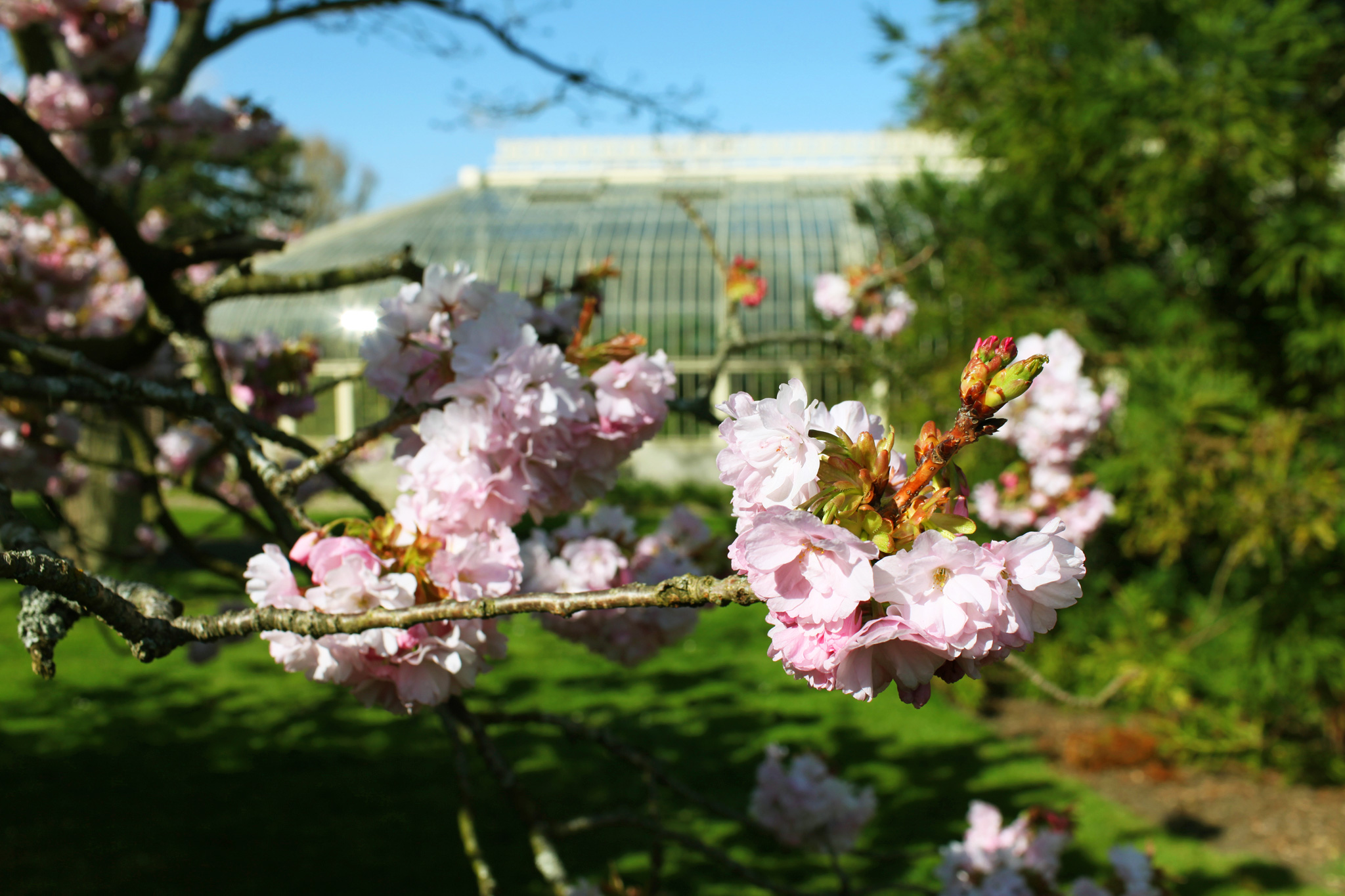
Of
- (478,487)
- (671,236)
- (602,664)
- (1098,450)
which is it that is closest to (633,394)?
(478,487)

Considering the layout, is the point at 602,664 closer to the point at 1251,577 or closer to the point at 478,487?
the point at 1251,577

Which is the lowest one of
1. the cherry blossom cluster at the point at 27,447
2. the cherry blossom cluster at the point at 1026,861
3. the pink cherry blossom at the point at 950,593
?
the cherry blossom cluster at the point at 1026,861

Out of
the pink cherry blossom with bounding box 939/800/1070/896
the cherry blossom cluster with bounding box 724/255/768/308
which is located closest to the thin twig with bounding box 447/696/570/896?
the pink cherry blossom with bounding box 939/800/1070/896

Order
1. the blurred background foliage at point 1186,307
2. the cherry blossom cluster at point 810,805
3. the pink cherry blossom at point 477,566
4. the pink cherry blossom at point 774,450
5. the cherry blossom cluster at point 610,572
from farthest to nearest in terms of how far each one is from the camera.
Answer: the blurred background foliage at point 1186,307 → the cherry blossom cluster at point 810,805 → the cherry blossom cluster at point 610,572 → the pink cherry blossom at point 477,566 → the pink cherry blossom at point 774,450

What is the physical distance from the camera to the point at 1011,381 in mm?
800

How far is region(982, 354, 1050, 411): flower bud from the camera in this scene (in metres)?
0.79

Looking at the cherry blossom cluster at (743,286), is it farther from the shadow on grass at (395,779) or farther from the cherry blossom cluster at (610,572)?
the shadow on grass at (395,779)

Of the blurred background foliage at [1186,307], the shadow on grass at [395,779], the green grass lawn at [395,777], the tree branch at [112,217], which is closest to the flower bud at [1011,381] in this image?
the tree branch at [112,217]

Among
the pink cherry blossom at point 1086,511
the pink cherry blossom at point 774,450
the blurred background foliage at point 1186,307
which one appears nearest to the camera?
the pink cherry blossom at point 774,450

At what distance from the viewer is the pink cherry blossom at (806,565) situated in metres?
0.81

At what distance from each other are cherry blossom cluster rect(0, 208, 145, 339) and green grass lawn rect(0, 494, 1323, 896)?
162cm

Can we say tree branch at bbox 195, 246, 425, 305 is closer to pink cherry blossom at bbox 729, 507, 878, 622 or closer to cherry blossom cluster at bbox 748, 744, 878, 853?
pink cherry blossom at bbox 729, 507, 878, 622

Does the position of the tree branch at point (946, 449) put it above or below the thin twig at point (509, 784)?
above

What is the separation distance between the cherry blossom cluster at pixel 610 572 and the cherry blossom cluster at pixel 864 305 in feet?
7.84
